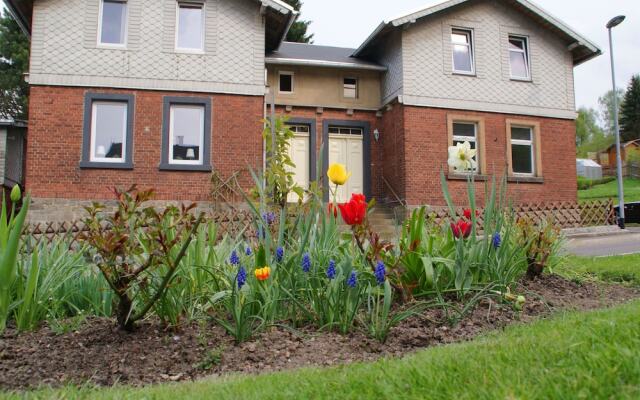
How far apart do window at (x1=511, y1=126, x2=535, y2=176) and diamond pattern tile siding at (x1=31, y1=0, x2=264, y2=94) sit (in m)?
8.15

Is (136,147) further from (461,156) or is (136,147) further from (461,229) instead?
(461,229)

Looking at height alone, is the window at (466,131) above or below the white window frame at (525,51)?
below

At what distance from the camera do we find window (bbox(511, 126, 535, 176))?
15867 millimetres

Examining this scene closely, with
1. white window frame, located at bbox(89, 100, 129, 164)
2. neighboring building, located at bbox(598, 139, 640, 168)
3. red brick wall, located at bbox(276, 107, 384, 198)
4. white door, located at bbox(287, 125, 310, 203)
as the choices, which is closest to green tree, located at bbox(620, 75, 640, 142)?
neighboring building, located at bbox(598, 139, 640, 168)

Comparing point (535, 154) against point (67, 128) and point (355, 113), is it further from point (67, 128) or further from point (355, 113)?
point (67, 128)

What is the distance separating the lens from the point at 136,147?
1298 centimetres

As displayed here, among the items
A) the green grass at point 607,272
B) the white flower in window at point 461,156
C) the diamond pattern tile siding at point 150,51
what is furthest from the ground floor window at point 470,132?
the white flower in window at point 461,156

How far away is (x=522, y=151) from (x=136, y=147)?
11510 mm

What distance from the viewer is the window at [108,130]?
42.1 ft

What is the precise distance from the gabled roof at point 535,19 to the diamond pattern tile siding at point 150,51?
3.79 meters

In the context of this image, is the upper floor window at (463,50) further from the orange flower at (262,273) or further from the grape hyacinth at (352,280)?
the orange flower at (262,273)

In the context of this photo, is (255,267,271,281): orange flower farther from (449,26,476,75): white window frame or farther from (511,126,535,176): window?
(511,126,535,176): window

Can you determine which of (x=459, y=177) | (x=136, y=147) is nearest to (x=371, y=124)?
(x=459, y=177)

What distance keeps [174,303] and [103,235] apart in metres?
0.60
